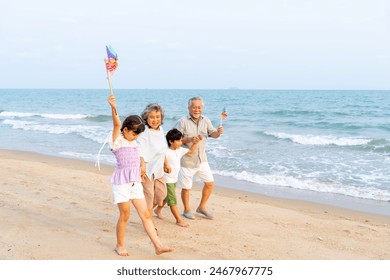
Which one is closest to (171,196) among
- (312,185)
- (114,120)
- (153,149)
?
(153,149)

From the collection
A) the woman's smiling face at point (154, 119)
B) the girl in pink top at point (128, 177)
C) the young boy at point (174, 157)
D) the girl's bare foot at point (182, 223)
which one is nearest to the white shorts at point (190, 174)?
the young boy at point (174, 157)

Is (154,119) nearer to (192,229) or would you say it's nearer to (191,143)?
(191,143)

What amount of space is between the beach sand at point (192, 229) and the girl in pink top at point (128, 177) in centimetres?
27

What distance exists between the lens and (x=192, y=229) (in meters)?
4.88

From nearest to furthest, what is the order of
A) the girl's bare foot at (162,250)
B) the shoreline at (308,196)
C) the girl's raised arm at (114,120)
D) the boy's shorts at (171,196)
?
the girl's raised arm at (114,120), the girl's bare foot at (162,250), the boy's shorts at (171,196), the shoreline at (308,196)

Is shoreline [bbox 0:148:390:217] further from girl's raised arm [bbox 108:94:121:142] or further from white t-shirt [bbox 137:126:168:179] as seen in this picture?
girl's raised arm [bbox 108:94:121:142]

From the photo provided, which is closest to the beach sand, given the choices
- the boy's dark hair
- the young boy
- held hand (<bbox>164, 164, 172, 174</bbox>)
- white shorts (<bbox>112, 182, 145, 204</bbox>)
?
the young boy

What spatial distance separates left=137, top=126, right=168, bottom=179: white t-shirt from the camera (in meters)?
4.45

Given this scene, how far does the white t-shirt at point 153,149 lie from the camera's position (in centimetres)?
445

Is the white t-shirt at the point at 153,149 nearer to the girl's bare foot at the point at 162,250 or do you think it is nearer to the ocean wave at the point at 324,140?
the girl's bare foot at the point at 162,250

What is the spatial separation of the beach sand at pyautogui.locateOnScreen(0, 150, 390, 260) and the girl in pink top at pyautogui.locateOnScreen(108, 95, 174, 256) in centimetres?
27

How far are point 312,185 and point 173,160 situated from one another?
425 centimetres

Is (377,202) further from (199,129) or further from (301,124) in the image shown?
(301,124)

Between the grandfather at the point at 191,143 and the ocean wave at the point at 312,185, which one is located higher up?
the grandfather at the point at 191,143
